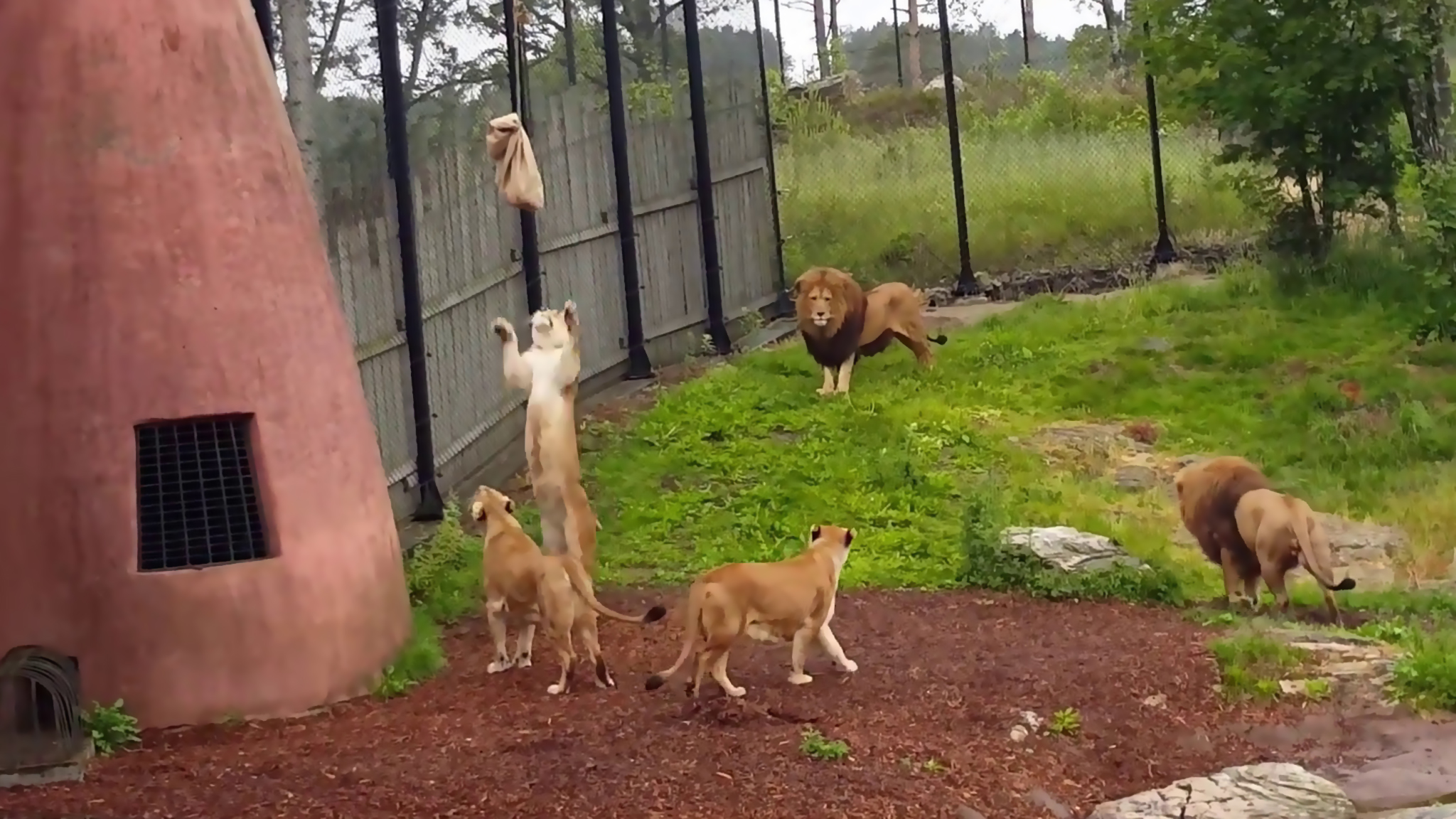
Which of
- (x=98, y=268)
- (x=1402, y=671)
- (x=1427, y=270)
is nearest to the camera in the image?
(x=98, y=268)

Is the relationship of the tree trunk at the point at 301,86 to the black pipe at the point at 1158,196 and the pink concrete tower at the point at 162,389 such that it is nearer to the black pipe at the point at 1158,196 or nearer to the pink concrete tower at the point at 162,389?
the pink concrete tower at the point at 162,389

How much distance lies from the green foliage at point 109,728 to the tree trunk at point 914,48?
22989 mm

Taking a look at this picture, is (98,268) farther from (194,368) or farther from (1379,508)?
(1379,508)

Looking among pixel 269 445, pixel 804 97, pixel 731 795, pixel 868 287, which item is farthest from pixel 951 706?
pixel 804 97

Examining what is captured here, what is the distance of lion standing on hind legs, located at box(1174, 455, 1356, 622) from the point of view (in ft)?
27.2

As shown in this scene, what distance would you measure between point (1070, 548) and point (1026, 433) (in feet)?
12.1

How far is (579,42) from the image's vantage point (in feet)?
48.9

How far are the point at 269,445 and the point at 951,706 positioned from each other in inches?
112

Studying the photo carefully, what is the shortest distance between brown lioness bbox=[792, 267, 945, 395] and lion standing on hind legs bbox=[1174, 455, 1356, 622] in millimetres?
4913

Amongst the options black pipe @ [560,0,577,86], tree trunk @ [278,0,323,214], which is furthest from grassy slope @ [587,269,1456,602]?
black pipe @ [560,0,577,86]

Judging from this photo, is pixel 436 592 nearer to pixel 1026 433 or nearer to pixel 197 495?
pixel 197 495

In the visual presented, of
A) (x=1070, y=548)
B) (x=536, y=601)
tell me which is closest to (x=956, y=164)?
(x=1070, y=548)

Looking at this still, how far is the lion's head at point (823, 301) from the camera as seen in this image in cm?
1366

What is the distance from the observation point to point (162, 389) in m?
6.63
